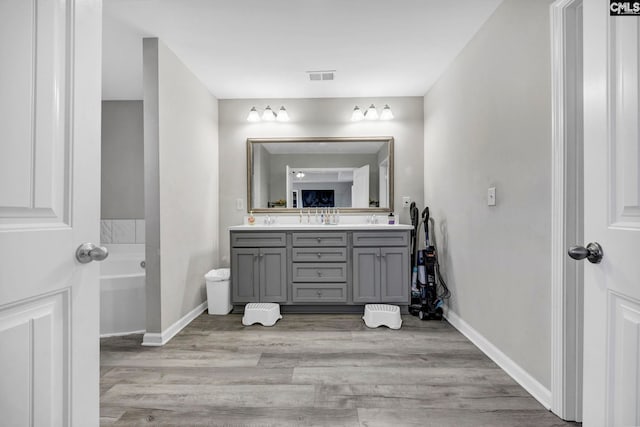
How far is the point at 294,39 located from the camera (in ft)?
8.11

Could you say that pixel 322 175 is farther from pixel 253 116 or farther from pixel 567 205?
pixel 567 205

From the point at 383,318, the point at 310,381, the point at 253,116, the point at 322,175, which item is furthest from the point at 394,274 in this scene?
the point at 253,116

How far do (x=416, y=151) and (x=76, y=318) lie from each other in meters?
3.51

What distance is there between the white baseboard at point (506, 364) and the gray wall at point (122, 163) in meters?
3.57

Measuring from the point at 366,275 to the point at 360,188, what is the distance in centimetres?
108

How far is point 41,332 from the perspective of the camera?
766 mm

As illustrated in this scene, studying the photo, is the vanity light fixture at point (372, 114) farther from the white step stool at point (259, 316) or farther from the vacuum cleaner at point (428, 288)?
the white step stool at point (259, 316)

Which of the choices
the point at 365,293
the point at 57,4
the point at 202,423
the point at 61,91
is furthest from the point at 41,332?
the point at 365,293

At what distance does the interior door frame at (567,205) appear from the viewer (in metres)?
1.49

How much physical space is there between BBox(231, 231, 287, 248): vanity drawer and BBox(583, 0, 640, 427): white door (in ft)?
8.37

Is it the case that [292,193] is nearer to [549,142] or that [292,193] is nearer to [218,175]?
[218,175]

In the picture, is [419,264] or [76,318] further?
[419,264]

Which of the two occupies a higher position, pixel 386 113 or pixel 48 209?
pixel 386 113

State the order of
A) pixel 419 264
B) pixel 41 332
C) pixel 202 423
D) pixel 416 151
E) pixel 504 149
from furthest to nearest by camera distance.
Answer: pixel 416 151
pixel 419 264
pixel 504 149
pixel 202 423
pixel 41 332
